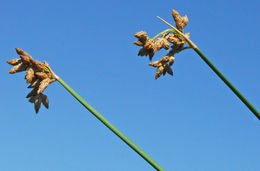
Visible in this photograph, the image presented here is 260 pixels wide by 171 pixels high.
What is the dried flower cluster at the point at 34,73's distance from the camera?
2904 millimetres

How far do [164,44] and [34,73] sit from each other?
118 cm

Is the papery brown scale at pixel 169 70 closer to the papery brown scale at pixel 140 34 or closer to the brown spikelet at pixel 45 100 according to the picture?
the papery brown scale at pixel 140 34

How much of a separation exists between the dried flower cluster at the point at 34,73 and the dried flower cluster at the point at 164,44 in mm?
851

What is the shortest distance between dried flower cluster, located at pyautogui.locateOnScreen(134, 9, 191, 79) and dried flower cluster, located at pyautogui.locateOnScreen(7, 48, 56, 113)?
85 centimetres

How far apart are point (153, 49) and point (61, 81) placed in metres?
0.89

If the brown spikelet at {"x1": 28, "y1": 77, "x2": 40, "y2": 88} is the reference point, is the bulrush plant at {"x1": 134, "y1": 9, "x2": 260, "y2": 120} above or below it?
above

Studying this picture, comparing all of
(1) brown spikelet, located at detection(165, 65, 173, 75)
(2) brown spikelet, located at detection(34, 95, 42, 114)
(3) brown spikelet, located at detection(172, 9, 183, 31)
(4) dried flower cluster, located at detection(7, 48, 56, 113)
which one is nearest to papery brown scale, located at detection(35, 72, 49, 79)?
(4) dried flower cluster, located at detection(7, 48, 56, 113)

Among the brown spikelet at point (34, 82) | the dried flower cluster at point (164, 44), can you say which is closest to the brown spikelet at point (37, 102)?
the brown spikelet at point (34, 82)

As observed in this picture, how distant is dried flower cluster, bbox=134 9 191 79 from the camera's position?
304 centimetres

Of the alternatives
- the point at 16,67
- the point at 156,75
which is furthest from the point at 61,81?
the point at 156,75

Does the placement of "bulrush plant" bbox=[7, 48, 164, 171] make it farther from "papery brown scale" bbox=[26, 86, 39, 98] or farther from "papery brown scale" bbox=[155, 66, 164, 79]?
"papery brown scale" bbox=[155, 66, 164, 79]

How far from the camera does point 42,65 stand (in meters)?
2.96

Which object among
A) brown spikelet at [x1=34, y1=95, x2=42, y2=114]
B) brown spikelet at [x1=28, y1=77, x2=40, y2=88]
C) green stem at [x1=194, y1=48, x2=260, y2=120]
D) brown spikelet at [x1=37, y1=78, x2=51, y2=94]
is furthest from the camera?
brown spikelet at [x1=34, y1=95, x2=42, y2=114]

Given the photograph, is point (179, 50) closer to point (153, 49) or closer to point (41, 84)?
point (153, 49)
